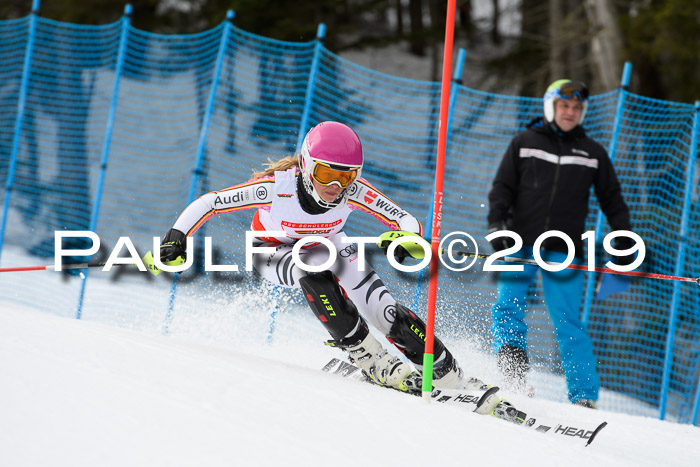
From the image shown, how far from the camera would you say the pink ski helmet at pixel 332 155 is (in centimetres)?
344

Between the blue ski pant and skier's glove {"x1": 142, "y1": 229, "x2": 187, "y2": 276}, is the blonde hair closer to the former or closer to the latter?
skier's glove {"x1": 142, "y1": 229, "x2": 187, "y2": 276}

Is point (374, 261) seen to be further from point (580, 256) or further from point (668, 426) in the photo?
point (668, 426)

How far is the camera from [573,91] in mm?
4484

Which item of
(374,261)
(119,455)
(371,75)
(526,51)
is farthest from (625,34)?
(119,455)

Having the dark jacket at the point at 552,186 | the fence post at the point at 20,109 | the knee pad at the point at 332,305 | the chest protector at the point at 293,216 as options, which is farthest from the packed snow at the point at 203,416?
the fence post at the point at 20,109

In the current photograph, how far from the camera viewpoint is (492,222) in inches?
175

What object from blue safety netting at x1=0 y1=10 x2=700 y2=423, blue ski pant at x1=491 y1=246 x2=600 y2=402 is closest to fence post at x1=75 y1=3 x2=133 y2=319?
blue safety netting at x1=0 y1=10 x2=700 y2=423

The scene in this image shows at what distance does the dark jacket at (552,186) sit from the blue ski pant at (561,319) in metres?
0.20

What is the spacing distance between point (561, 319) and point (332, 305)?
161 cm

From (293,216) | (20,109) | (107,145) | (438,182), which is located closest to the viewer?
(438,182)

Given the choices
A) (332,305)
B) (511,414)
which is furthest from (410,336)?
(511,414)

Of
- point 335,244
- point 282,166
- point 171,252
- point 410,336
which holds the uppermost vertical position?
point 282,166

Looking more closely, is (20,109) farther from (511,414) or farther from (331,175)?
(511,414)

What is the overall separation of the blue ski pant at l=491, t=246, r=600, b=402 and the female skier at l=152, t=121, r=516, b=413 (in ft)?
2.70
